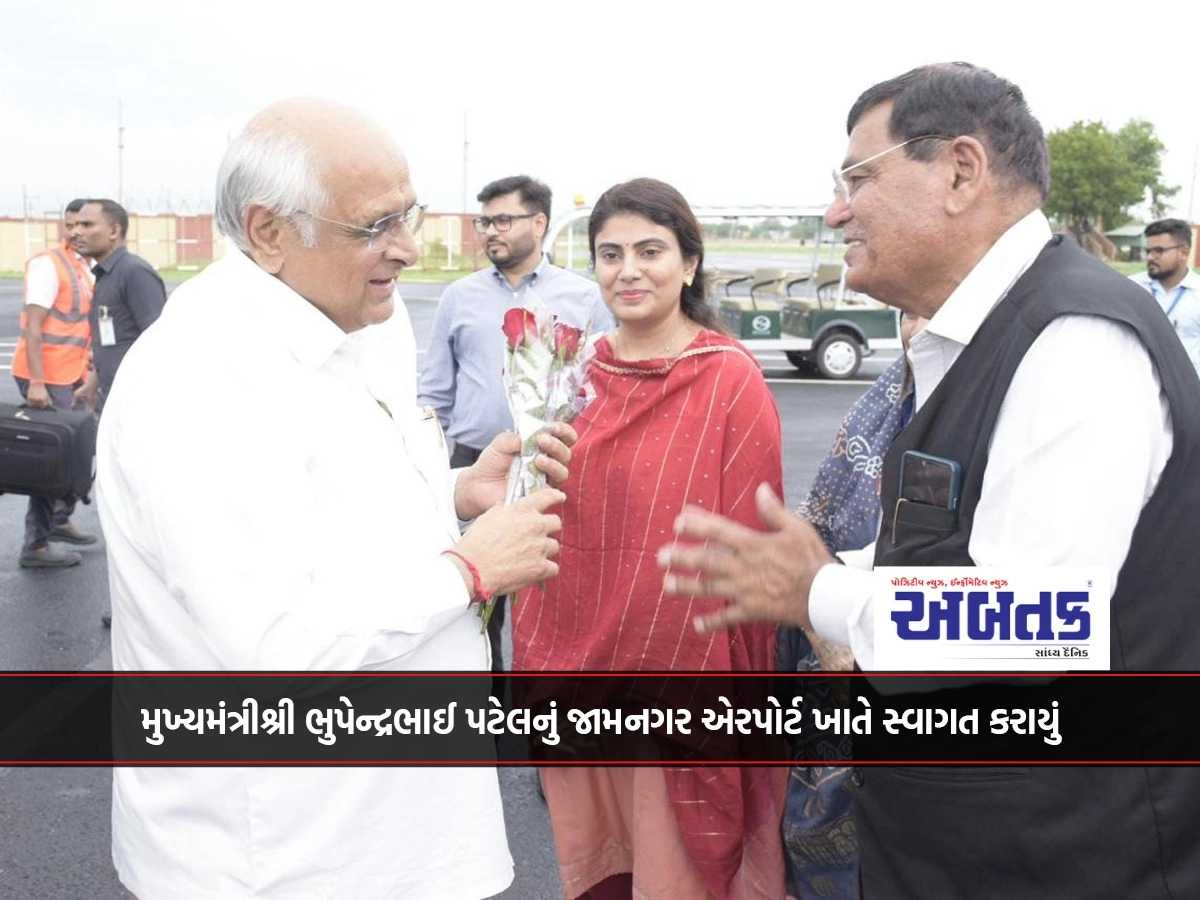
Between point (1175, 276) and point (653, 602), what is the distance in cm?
675

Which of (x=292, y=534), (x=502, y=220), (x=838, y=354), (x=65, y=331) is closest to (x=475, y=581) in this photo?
(x=292, y=534)

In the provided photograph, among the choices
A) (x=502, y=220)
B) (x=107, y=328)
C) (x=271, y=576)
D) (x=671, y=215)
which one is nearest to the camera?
(x=271, y=576)

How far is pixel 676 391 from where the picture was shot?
10.7ft

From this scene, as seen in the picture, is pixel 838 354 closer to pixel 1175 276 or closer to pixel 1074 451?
pixel 1175 276

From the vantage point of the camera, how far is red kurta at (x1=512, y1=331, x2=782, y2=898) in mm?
3123

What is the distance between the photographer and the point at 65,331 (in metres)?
7.73

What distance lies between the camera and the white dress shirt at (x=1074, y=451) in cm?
171

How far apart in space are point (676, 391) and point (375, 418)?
4.21 ft

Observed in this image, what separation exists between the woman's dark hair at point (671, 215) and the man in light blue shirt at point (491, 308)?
4.41 feet

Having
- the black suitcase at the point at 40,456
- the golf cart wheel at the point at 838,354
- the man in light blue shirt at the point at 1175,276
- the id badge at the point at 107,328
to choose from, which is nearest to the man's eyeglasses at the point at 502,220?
the black suitcase at the point at 40,456

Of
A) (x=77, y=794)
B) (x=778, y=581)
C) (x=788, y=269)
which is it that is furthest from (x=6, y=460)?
(x=788, y=269)

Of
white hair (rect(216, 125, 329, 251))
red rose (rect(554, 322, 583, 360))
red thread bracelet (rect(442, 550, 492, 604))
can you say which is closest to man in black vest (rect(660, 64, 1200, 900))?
red thread bracelet (rect(442, 550, 492, 604))

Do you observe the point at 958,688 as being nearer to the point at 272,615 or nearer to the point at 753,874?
the point at 272,615

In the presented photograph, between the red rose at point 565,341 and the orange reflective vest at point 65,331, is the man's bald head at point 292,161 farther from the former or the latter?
the orange reflective vest at point 65,331
